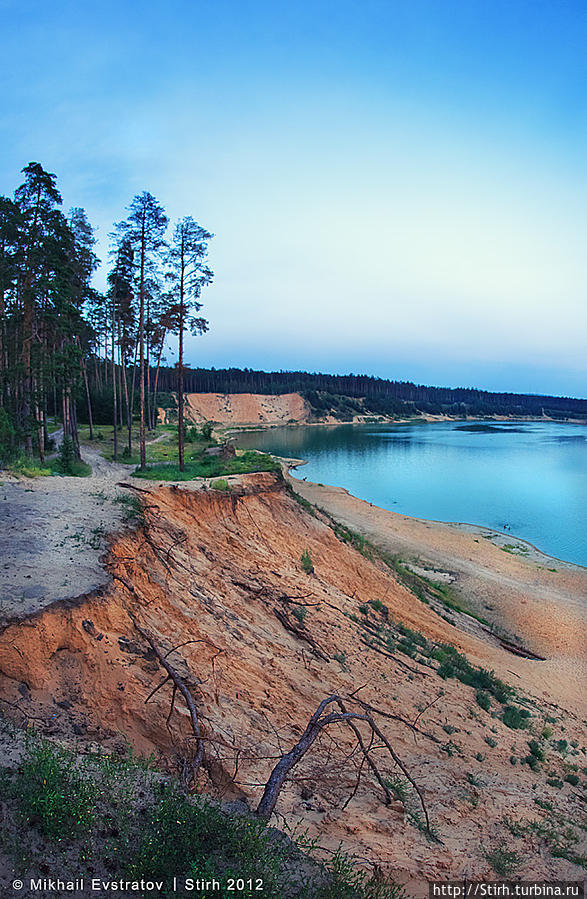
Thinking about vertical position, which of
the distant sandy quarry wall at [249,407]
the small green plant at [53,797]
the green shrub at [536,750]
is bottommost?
the green shrub at [536,750]

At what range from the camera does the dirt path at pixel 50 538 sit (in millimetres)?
6039

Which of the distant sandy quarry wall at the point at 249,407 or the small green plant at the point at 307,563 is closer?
the small green plant at the point at 307,563

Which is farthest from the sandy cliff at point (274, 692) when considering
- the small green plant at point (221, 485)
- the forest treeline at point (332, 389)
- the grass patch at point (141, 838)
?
the forest treeline at point (332, 389)

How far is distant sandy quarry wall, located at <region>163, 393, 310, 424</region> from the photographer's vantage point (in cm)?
12419

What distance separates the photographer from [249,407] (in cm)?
13288

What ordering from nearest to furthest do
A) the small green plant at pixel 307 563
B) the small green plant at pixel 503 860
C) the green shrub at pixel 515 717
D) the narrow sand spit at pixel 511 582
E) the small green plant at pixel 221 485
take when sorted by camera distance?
the small green plant at pixel 503 860
the green shrub at pixel 515 717
the small green plant at pixel 307 563
the small green plant at pixel 221 485
the narrow sand spit at pixel 511 582

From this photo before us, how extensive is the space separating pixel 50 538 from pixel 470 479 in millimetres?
51929

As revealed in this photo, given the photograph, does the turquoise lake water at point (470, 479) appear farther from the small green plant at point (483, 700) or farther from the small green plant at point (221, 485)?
the small green plant at point (221, 485)

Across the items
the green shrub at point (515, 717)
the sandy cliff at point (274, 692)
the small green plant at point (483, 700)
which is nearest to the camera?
the sandy cliff at point (274, 692)

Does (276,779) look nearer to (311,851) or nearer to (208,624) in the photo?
(311,851)

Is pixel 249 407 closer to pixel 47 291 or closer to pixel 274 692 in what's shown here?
pixel 47 291

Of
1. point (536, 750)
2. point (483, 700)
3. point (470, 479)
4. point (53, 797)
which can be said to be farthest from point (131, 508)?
point (470, 479)

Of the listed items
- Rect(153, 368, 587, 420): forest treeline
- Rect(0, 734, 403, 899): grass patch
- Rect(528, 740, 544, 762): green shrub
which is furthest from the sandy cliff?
Rect(153, 368, 587, 420): forest treeline

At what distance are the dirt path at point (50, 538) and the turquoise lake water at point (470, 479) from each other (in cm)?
2811
